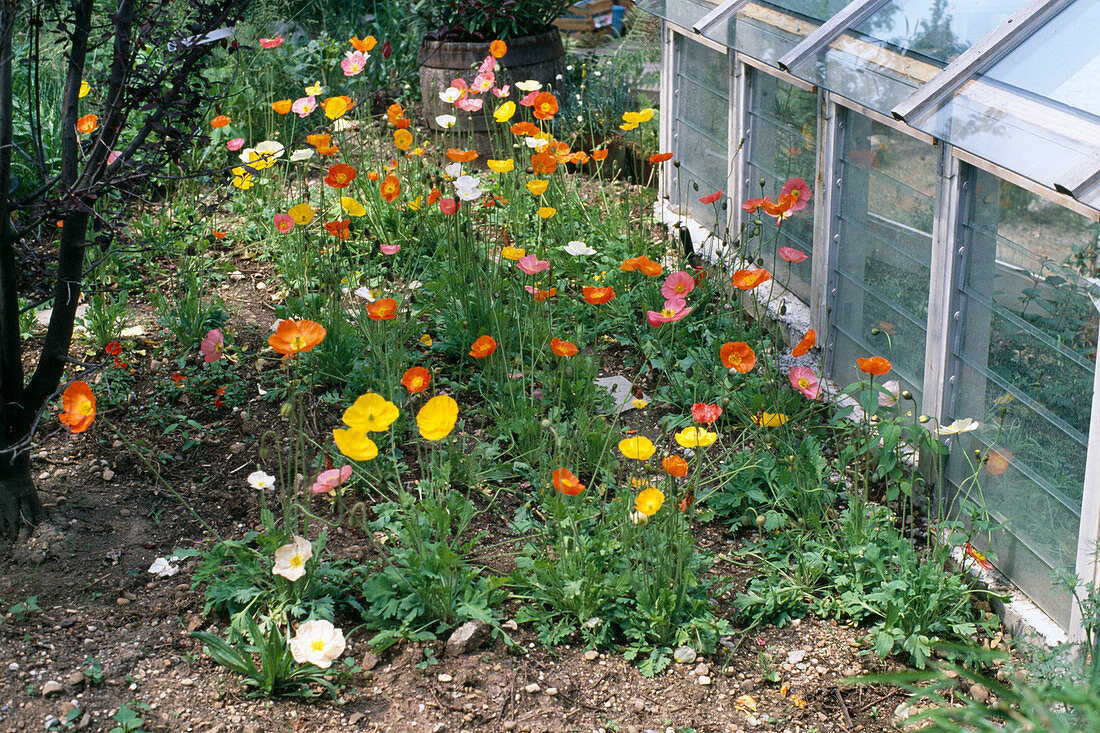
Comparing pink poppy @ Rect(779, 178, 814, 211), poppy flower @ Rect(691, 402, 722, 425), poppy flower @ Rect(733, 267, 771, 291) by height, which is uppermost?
pink poppy @ Rect(779, 178, 814, 211)

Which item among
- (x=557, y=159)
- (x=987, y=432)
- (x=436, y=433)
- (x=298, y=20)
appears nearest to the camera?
(x=436, y=433)

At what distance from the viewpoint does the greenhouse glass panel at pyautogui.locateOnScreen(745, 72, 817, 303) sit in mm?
3516

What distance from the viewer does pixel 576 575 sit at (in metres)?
2.34

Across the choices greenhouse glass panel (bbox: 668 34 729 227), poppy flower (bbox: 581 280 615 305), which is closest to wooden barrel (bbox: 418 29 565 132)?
greenhouse glass panel (bbox: 668 34 729 227)

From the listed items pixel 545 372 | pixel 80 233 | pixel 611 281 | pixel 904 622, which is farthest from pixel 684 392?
pixel 80 233

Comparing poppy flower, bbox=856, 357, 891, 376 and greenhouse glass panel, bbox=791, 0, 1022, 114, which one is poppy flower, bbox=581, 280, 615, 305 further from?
greenhouse glass panel, bbox=791, 0, 1022, 114

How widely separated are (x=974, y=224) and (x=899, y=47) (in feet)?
1.99

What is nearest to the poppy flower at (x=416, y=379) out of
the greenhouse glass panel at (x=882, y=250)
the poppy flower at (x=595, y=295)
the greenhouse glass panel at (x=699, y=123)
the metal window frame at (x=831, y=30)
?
the poppy flower at (x=595, y=295)

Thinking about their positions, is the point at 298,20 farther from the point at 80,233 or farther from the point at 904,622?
the point at 904,622

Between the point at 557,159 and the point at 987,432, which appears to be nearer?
the point at 987,432

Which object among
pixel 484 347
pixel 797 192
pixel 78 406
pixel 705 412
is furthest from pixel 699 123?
pixel 78 406

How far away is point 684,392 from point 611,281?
878mm

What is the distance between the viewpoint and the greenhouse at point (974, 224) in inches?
86.0

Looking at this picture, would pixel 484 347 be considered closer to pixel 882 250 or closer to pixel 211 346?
pixel 211 346
